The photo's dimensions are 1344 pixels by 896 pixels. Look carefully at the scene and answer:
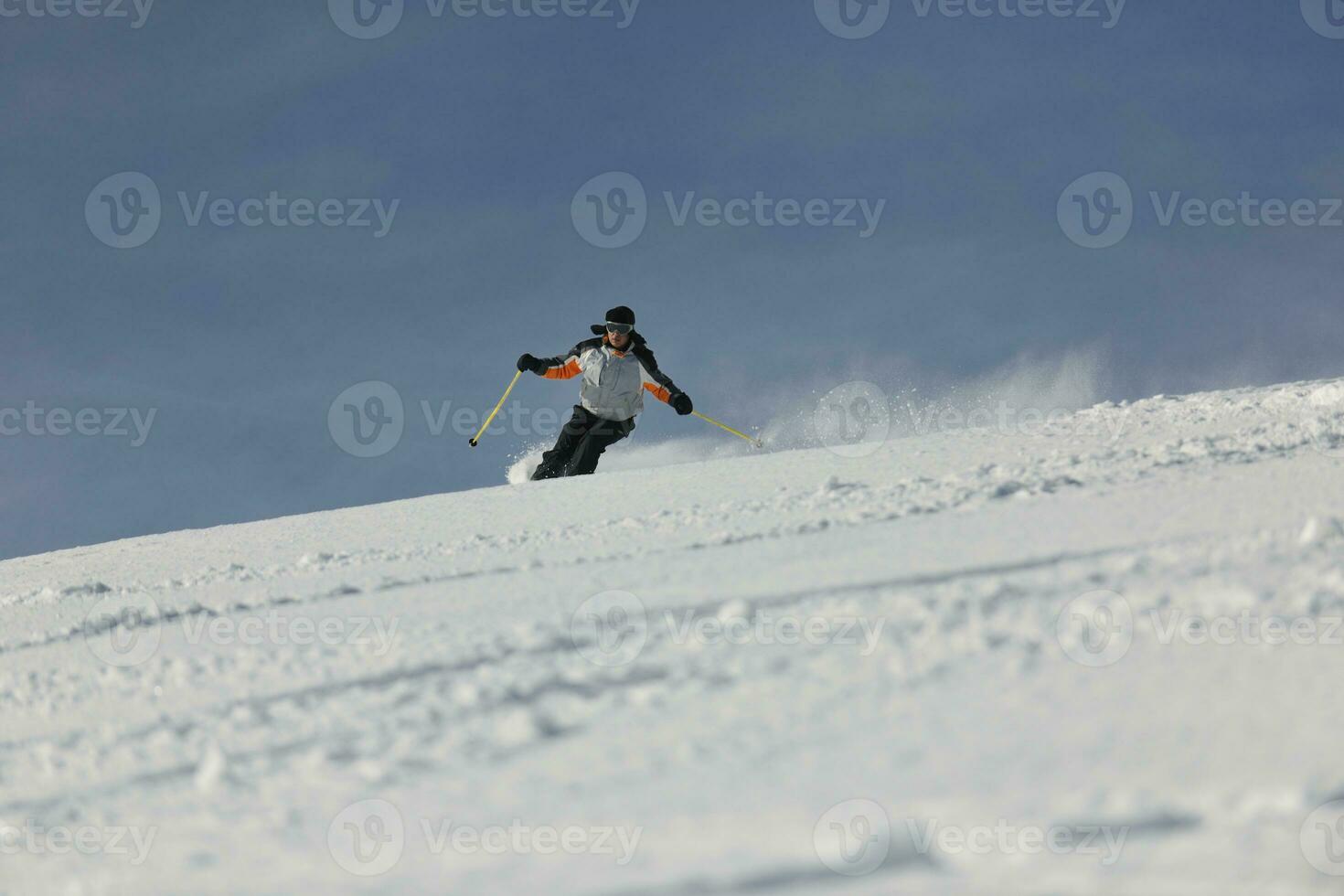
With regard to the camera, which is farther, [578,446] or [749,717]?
[578,446]

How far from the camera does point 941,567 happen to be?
2.84 meters

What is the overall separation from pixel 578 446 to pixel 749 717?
258 inches

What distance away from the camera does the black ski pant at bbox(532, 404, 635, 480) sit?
27.2 ft

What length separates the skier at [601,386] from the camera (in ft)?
26.9

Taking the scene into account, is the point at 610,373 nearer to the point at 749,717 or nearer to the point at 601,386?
the point at 601,386

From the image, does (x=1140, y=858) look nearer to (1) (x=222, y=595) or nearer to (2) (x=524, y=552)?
(2) (x=524, y=552)

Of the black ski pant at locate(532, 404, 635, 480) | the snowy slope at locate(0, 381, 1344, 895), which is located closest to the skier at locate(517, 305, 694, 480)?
the black ski pant at locate(532, 404, 635, 480)

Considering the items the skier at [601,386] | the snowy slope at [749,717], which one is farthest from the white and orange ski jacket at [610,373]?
the snowy slope at [749,717]

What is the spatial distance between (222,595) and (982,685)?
3.19 m

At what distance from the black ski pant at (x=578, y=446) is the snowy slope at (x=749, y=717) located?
4.38 m

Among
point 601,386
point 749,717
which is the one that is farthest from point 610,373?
point 749,717

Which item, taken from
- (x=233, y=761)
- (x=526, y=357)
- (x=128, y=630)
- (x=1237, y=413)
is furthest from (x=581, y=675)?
(x=526, y=357)

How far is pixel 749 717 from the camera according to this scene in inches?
73.0

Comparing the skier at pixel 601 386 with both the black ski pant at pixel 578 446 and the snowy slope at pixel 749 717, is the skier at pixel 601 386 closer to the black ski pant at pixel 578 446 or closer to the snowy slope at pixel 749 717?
the black ski pant at pixel 578 446
